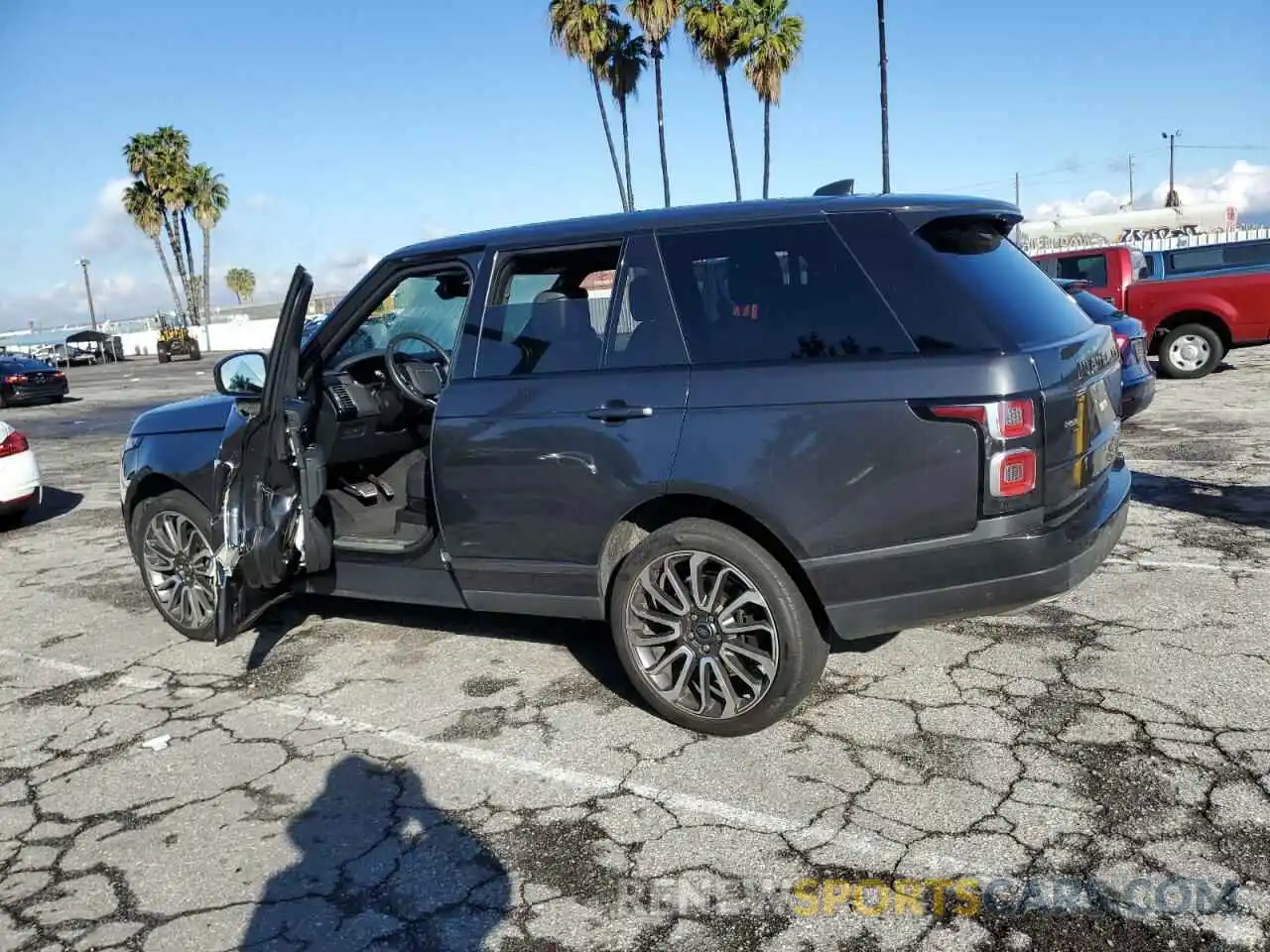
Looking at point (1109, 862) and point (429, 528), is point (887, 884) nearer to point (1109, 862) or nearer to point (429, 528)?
point (1109, 862)

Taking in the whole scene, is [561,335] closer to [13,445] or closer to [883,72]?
[13,445]

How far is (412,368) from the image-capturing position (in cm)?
487

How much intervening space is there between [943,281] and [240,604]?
320 cm

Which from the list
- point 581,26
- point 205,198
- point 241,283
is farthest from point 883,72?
point 241,283

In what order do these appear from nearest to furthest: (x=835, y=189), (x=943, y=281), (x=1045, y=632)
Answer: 1. (x=943, y=281)
2. (x=835, y=189)
3. (x=1045, y=632)

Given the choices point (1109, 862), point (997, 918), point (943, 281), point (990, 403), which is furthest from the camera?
point (943, 281)

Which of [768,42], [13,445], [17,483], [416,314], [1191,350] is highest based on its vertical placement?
[768,42]

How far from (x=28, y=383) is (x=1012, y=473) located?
26.8m

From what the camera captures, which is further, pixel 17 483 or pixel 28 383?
pixel 28 383

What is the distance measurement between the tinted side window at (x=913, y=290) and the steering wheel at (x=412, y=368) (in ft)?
6.45

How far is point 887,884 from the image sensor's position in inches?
110

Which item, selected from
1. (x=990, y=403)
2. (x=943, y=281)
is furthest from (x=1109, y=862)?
(x=943, y=281)

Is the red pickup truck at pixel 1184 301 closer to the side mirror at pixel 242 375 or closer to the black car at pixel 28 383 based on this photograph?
the side mirror at pixel 242 375

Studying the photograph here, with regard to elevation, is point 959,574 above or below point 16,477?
above
